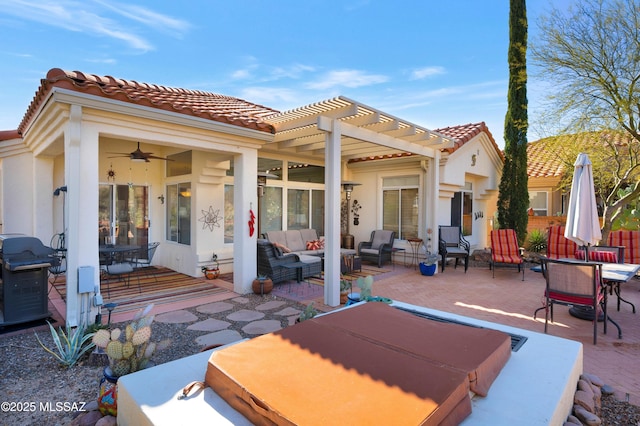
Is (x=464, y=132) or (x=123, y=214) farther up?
(x=464, y=132)

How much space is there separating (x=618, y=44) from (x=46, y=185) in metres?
14.1

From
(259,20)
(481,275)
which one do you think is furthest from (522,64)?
(259,20)

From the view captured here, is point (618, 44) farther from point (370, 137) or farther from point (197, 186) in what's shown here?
point (197, 186)

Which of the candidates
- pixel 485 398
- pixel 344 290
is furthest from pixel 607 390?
pixel 344 290

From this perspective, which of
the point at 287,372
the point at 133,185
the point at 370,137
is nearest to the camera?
the point at 287,372

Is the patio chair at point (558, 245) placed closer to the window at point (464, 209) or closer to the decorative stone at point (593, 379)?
the window at point (464, 209)

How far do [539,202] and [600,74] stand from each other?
27.1 feet

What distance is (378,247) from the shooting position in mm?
10664

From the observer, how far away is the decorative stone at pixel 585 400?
2.78 meters

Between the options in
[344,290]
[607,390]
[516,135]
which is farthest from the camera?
[516,135]

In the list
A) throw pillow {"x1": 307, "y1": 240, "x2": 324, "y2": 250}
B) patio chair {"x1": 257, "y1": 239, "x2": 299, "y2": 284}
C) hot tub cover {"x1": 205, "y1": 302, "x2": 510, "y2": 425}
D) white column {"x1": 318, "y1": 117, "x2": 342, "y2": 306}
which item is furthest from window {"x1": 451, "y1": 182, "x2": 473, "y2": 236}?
hot tub cover {"x1": 205, "y1": 302, "x2": 510, "y2": 425}

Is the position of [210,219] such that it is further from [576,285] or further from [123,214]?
[576,285]

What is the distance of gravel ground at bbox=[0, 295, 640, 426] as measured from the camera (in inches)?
116

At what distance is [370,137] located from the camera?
714cm
